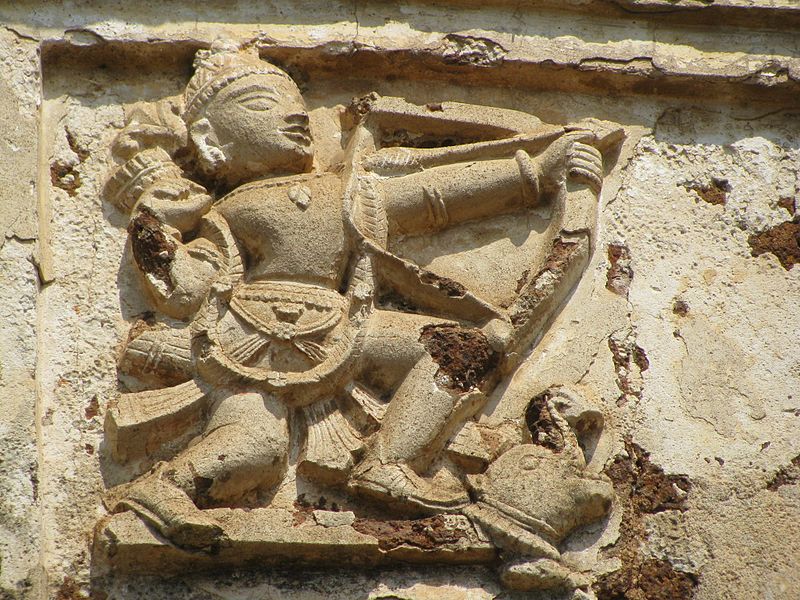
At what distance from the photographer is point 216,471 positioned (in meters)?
4.08

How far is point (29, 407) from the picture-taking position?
415 cm

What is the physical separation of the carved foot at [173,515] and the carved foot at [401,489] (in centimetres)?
50

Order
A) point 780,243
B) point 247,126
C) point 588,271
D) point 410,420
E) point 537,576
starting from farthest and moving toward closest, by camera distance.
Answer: point 780,243
point 588,271
point 247,126
point 410,420
point 537,576

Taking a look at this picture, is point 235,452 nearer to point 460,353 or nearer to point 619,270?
point 460,353

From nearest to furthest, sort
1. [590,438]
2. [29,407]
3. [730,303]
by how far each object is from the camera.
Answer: [29,407] < [590,438] < [730,303]

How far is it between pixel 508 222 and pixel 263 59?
3.72 feet

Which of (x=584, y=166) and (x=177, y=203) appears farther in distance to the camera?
(x=584, y=166)

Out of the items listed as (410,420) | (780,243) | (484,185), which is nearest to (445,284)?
(484,185)

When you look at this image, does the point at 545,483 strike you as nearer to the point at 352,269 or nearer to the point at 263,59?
the point at 352,269

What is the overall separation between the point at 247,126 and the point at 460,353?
113cm

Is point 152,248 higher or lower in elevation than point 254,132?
lower

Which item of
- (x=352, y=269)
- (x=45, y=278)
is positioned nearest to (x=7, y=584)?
(x=45, y=278)

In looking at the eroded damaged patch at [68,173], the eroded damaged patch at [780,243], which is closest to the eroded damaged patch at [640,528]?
the eroded damaged patch at [780,243]

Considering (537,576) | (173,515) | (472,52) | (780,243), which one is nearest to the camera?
(173,515)
